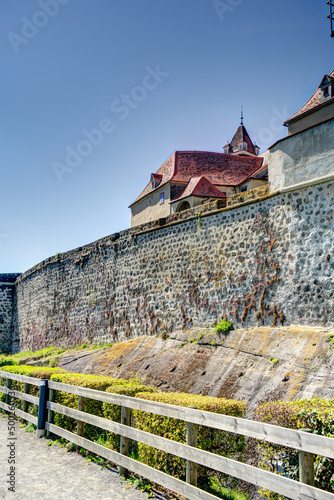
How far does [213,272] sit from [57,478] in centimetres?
832

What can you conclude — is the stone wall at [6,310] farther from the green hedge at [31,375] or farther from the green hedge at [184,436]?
the green hedge at [184,436]

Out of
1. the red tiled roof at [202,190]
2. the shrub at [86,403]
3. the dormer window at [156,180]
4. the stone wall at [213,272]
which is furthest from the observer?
the dormer window at [156,180]

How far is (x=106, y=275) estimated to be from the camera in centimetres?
1886

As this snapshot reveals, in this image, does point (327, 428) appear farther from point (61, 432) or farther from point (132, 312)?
point (132, 312)

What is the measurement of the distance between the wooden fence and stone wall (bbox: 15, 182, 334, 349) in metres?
5.73

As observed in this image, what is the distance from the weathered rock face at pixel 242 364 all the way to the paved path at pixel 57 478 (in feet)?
11.4

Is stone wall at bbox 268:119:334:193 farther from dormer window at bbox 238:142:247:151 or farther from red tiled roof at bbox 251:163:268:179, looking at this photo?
dormer window at bbox 238:142:247:151

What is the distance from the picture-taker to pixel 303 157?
11.1 m

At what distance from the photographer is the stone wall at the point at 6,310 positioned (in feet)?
105

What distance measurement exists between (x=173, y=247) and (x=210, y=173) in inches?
503

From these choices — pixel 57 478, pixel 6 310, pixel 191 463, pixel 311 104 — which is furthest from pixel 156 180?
pixel 191 463

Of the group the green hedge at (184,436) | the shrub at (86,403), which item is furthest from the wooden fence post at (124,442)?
the shrub at (86,403)

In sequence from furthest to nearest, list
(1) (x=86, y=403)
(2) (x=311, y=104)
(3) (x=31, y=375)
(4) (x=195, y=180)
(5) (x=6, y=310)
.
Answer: (5) (x=6, y=310) → (4) (x=195, y=180) → (2) (x=311, y=104) → (3) (x=31, y=375) → (1) (x=86, y=403)

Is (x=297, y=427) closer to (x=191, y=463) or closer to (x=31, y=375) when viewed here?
(x=191, y=463)
